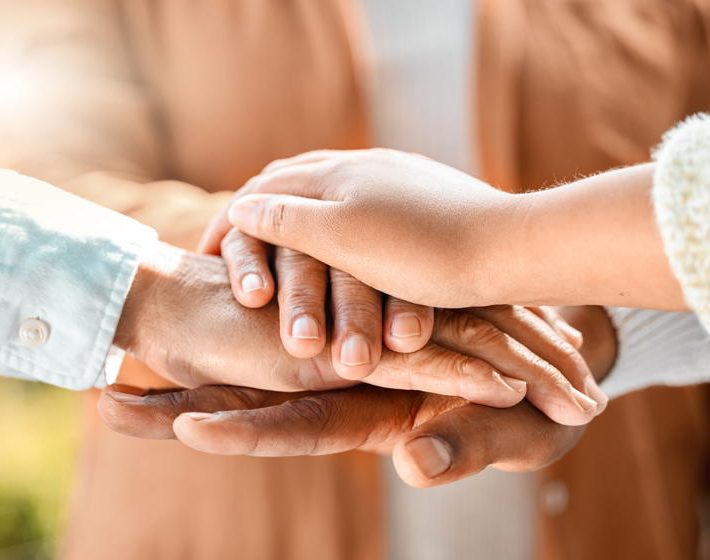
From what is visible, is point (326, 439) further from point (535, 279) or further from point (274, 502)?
point (274, 502)

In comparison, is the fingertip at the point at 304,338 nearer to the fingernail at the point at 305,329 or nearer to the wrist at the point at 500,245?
the fingernail at the point at 305,329

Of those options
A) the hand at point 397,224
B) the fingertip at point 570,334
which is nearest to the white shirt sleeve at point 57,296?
the hand at point 397,224

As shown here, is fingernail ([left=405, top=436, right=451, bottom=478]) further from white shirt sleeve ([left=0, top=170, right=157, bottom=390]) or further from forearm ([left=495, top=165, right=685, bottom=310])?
white shirt sleeve ([left=0, top=170, right=157, bottom=390])

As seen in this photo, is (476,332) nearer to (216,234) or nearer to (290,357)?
(290,357)

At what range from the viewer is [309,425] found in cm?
54

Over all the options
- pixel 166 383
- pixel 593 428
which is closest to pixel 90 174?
pixel 166 383

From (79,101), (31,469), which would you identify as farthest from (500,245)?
(31,469)

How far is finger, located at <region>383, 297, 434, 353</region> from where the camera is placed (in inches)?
22.8

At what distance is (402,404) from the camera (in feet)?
2.03

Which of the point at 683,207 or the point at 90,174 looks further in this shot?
the point at 90,174

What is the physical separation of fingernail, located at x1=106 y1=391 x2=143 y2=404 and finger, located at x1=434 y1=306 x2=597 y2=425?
0.22m

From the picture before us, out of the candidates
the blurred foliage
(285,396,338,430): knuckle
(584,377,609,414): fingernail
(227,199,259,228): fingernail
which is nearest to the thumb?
(227,199,259,228): fingernail

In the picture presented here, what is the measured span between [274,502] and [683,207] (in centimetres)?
59

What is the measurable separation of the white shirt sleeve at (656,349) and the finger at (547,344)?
105mm
